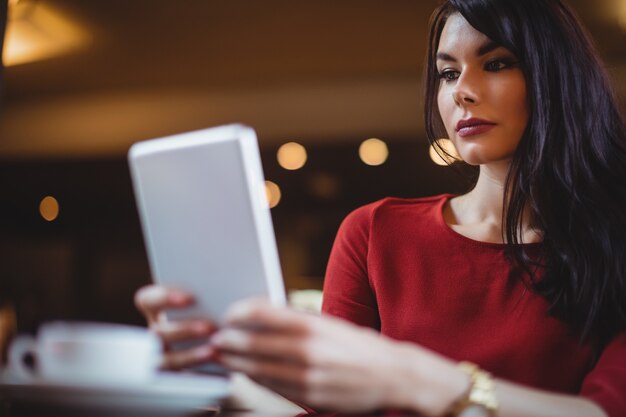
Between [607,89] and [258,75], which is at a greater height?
[258,75]

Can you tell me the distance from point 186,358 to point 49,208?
3373 millimetres

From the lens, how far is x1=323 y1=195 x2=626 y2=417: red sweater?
0.67 metres

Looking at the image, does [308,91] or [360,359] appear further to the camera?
[308,91]

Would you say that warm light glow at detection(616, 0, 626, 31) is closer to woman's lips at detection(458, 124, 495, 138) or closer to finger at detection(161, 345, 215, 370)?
woman's lips at detection(458, 124, 495, 138)

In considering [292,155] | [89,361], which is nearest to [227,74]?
[292,155]

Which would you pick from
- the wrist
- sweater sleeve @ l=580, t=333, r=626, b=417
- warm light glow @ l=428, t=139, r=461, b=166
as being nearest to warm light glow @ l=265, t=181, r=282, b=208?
warm light glow @ l=428, t=139, r=461, b=166

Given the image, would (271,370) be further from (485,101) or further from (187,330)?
(485,101)

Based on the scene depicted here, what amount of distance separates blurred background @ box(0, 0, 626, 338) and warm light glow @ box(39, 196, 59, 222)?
32 centimetres

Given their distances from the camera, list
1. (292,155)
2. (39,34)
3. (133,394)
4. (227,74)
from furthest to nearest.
→ (227,74)
(292,155)
(39,34)
(133,394)

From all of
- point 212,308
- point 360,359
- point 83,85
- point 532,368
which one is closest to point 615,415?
point 532,368

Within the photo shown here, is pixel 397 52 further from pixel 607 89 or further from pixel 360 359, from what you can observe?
pixel 360 359

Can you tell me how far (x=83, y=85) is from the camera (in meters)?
2.47

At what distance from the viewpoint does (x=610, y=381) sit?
0.59m

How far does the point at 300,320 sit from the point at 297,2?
1690 mm
